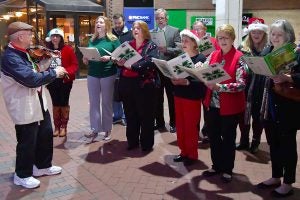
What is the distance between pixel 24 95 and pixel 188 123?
6.90ft

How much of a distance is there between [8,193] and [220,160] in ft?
8.41

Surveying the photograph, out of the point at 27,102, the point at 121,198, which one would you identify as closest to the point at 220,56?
the point at 121,198

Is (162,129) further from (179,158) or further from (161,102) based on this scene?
(179,158)

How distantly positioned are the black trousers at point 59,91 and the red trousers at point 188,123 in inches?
90.5

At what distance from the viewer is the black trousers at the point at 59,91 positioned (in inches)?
255

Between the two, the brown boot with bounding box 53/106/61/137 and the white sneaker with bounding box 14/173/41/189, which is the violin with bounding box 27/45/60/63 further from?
the brown boot with bounding box 53/106/61/137

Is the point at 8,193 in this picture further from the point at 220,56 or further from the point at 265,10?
the point at 265,10

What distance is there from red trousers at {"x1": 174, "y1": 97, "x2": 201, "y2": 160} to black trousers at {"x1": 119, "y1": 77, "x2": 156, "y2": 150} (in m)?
0.65

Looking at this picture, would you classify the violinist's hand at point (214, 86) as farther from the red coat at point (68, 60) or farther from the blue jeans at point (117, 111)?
the blue jeans at point (117, 111)

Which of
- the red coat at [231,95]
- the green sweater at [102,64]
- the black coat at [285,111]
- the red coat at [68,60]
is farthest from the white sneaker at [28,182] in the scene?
the black coat at [285,111]

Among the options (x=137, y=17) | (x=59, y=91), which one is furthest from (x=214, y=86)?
(x=137, y=17)

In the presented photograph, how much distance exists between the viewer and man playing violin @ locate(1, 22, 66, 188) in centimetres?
420

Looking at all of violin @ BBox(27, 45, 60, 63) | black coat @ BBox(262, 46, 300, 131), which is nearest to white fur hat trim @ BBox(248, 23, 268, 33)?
black coat @ BBox(262, 46, 300, 131)

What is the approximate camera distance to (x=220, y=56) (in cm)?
444
